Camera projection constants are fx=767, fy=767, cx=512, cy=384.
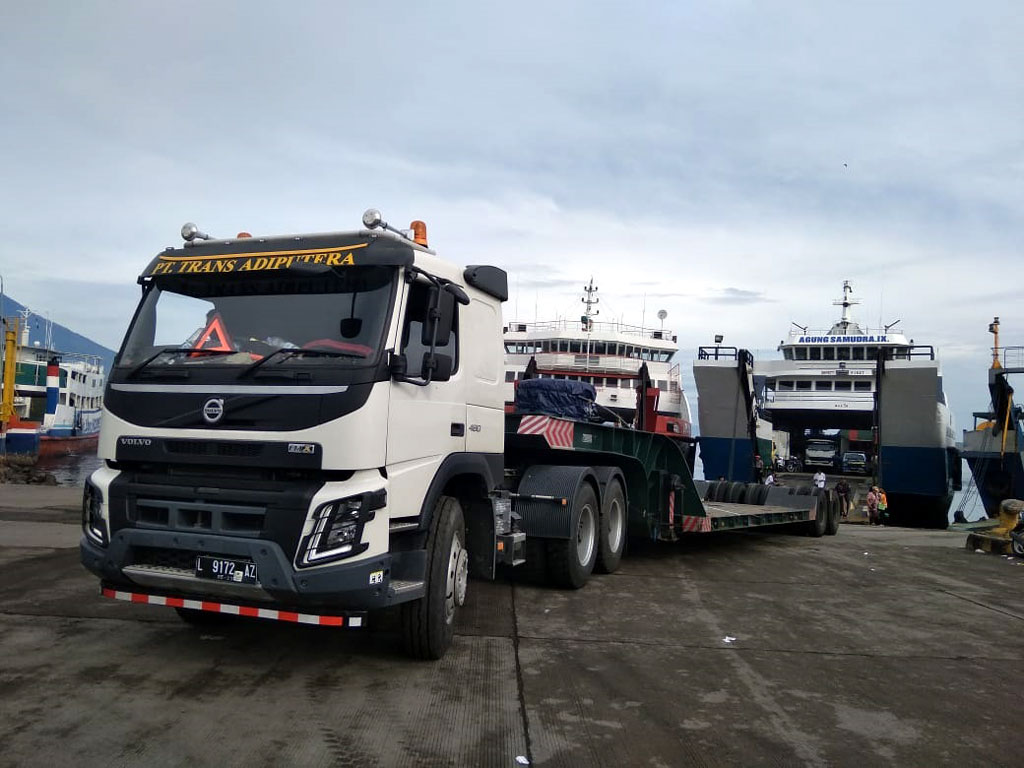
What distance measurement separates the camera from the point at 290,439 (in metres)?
4.27

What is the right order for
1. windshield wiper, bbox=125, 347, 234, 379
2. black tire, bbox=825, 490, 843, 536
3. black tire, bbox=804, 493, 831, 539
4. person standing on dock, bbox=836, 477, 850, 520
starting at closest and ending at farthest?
1. windshield wiper, bbox=125, 347, 234, 379
2. black tire, bbox=804, 493, 831, 539
3. black tire, bbox=825, 490, 843, 536
4. person standing on dock, bbox=836, 477, 850, 520

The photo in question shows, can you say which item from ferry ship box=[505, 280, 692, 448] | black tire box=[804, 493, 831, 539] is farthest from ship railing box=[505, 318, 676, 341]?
black tire box=[804, 493, 831, 539]

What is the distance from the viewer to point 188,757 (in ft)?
11.6

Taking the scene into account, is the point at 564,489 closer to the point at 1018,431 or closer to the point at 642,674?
the point at 642,674

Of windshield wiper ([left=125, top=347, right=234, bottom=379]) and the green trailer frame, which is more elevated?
windshield wiper ([left=125, top=347, right=234, bottom=379])

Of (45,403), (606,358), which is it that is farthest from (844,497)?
(45,403)

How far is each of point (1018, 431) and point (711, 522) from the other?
20783 mm

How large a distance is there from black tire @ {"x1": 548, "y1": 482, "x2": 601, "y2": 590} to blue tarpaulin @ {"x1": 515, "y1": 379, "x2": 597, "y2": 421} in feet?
3.01

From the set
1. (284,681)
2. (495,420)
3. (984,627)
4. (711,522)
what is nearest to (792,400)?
(711,522)

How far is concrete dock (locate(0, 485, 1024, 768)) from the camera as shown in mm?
3814

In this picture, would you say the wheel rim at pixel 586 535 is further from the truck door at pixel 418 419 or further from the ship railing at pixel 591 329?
the ship railing at pixel 591 329

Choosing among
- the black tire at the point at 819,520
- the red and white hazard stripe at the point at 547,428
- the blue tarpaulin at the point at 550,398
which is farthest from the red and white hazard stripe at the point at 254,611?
the black tire at the point at 819,520

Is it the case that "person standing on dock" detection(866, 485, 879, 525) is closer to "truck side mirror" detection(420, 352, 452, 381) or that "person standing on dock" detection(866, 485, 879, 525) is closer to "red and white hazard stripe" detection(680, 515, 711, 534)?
"red and white hazard stripe" detection(680, 515, 711, 534)

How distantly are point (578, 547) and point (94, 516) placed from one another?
444cm
